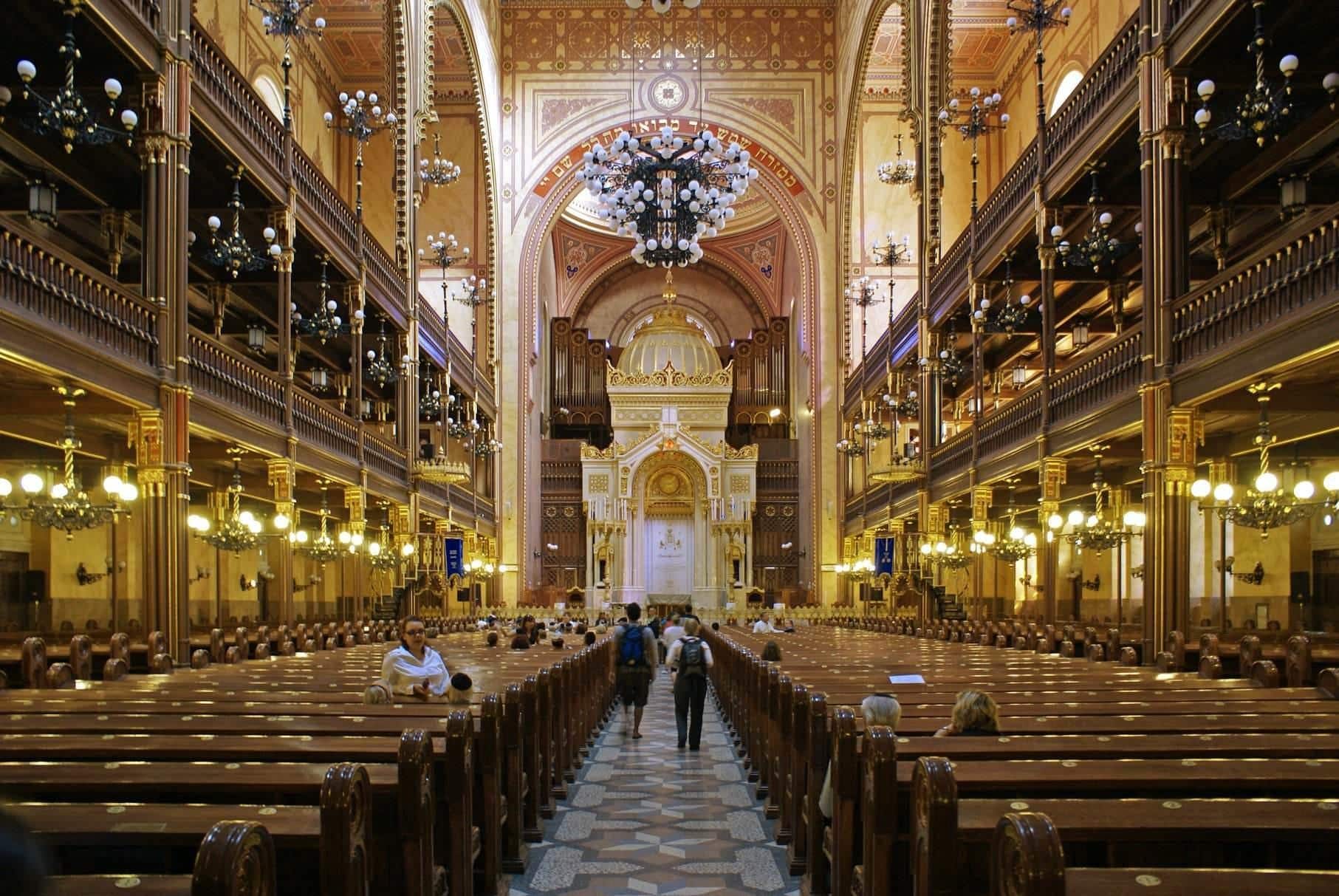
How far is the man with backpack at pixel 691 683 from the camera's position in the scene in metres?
12.4

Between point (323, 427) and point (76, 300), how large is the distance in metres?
8.97

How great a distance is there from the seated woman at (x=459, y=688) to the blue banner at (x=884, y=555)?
24.1m

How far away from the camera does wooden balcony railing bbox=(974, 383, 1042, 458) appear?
64.3ft

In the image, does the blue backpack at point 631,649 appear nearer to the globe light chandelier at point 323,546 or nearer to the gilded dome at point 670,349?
the globe light chandelier at point 323,546

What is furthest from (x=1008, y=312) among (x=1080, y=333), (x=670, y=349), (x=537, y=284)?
(x=670, y=349)

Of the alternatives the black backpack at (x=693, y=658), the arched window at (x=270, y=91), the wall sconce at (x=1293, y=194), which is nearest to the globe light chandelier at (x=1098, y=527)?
the wall sconce at (x=1293, y=194)

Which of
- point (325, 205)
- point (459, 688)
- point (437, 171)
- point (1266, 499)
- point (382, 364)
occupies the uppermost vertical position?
point (437, 171)

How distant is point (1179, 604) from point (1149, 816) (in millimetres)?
10537

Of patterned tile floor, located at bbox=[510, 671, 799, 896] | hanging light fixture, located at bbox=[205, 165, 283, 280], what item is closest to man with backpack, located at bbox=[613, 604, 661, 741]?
patterned tile floor, located at bbox=[510, 671, 799, 896]

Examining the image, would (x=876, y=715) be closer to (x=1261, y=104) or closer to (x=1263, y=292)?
(x=1263, y=292)

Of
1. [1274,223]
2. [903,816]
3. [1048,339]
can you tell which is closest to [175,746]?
[903,816]

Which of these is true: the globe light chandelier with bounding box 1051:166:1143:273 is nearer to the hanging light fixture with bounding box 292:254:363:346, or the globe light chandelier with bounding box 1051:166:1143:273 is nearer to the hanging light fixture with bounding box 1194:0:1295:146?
the hanging light fixture with bounding box 1194:0:1295:146

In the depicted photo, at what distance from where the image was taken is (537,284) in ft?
133

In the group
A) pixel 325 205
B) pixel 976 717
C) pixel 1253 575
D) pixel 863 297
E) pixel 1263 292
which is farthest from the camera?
pixel 863 297
